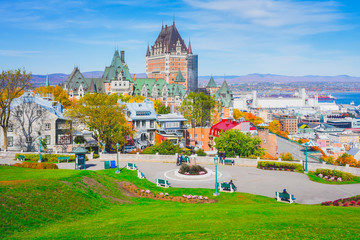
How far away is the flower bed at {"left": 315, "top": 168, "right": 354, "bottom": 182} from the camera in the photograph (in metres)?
31.4

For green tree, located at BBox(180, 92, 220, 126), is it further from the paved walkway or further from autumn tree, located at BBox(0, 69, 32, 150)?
the paved walkway

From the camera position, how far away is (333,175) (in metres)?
32.1

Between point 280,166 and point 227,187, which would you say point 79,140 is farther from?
point 227,187

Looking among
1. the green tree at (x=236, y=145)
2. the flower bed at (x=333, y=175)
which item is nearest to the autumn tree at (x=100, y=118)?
the green tree at (x=236, y=145)

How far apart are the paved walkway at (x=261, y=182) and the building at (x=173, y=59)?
398 feet

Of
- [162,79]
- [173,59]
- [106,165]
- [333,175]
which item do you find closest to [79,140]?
[106,165]

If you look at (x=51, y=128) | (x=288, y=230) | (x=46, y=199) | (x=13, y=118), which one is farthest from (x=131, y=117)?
(x=288, y=230)

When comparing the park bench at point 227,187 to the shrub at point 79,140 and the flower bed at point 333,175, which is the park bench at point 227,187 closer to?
the flower bed at point 333,175

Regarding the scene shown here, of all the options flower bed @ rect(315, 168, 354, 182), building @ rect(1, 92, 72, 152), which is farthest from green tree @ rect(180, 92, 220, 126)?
flower bed @ rect(315, 168, 354, 182)

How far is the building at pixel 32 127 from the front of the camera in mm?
49219

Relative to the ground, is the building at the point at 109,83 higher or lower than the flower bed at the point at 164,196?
higher

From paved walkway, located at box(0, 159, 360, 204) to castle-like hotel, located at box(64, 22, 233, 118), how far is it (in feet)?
308

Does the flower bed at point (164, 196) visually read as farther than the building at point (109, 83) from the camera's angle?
No

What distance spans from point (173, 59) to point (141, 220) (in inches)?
5939
